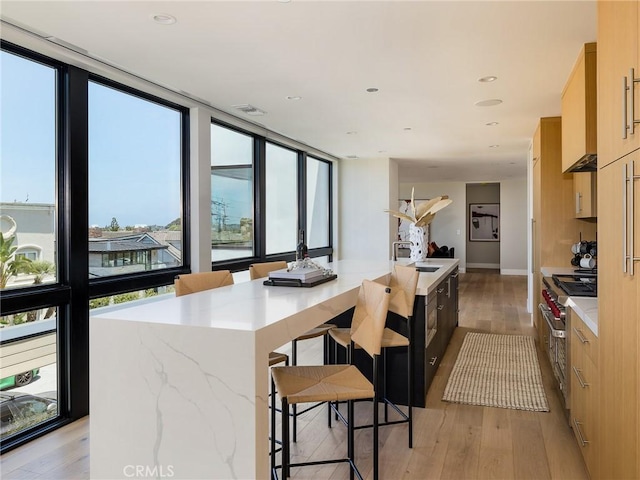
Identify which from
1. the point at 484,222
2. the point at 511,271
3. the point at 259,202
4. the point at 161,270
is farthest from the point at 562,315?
the point at 484,222

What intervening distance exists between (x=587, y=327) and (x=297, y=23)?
2.28 metres

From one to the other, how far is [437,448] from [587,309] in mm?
1164

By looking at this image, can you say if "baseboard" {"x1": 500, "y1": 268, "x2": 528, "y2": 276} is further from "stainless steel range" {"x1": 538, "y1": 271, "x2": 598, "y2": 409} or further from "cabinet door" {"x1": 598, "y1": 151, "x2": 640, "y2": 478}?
"cabinet door" {"x1": 598, "y1": 151, "x2": 640, "y2": 478}

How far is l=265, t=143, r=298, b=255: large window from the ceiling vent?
1.38 meters

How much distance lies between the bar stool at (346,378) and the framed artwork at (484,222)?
1179 centimetres

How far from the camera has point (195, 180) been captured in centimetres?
462

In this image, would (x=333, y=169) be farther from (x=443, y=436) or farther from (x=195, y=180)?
(x=443, y=436)

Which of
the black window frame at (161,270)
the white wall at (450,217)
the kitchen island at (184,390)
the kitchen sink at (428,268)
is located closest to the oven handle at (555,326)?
the kitchen sink at (428,268)

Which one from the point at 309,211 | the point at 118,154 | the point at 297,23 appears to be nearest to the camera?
the point at 297,23

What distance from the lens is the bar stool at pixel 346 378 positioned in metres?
1.94

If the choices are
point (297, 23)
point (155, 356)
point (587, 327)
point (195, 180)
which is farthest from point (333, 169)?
point (155, 356)

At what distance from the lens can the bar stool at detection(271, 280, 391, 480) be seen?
194cm

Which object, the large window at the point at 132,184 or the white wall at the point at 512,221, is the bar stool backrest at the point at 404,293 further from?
the white wall at the point at 512,221

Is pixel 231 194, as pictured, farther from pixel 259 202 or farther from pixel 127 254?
pixel 127 254
